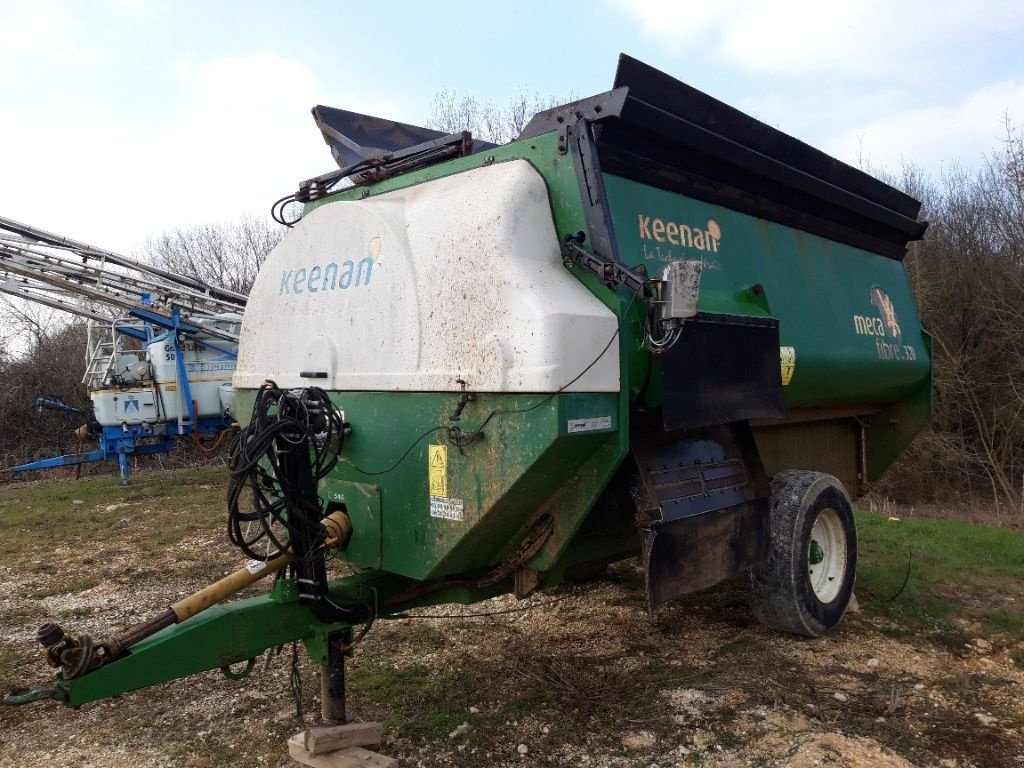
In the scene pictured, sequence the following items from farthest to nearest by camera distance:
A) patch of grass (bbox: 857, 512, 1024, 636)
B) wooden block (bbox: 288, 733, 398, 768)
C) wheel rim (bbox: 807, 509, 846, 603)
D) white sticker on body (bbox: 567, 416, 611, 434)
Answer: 1. patch of grass (bbox: 857, 512, 1024, 636)
2. wheel rim (bbox: 807, 509, 846, 603)
3. wooden block (bbox: 288, 733, 398, 768)
4. white sticker on body (bbox: 567, 416, 611, 434)

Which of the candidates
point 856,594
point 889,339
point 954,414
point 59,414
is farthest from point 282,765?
point 59,414

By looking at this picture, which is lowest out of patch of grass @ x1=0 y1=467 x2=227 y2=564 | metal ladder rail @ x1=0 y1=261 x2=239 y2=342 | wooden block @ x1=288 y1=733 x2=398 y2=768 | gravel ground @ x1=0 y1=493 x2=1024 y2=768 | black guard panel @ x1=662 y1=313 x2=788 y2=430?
gravel ground @ x1=0 y1=493 x2=1024 y2=768

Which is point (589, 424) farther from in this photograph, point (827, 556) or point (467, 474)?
point (827, 556)

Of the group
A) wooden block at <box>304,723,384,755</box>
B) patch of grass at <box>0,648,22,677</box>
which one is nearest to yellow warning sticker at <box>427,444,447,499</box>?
wooden block at <box>304,723,384,755</box>

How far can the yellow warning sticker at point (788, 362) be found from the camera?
4297mm

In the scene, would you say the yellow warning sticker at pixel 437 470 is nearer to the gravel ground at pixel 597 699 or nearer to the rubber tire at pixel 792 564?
the gravel ground at pixel 597 699

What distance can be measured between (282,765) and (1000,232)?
1773 centimetres

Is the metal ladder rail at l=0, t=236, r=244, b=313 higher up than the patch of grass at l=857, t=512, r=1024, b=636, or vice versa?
the metal ladder rail at l=0, t=236, r=244, b=313

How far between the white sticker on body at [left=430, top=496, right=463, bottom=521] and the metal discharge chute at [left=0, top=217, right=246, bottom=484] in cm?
965

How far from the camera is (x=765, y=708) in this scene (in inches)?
147

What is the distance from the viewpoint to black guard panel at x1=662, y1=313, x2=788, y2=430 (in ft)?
10.5

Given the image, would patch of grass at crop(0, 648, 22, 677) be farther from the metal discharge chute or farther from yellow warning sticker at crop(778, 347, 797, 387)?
the metal discharge chute

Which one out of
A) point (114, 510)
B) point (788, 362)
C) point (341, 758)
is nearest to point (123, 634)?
point (341, 758)

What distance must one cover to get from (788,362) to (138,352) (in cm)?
1071
